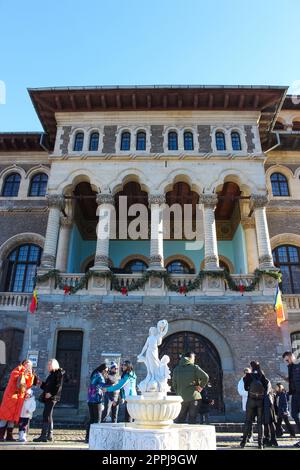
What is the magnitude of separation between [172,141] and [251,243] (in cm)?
650

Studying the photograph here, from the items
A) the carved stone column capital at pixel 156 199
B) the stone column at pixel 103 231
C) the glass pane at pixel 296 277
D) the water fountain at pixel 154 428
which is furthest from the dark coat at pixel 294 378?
the glass pane at pixel 296 277

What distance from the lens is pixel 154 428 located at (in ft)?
20.0

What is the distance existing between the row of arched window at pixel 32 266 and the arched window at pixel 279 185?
2902 millimetres

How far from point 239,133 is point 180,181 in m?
3.94

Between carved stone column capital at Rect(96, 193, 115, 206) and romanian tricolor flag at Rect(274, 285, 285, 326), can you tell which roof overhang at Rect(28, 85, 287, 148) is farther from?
romanian tricolor flag at Rect(274, 285, 285, 326)

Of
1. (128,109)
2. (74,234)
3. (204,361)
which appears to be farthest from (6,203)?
(204,361)

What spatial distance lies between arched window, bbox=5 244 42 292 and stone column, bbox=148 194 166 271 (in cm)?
655

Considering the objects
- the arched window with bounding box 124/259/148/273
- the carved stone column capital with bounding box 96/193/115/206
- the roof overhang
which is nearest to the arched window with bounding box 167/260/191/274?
the arched window with bounding box 124/259/148/273

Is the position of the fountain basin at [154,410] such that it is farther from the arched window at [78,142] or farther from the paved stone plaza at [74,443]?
the arched window at [78,142]

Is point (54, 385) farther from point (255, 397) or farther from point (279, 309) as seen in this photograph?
point (279, 309)

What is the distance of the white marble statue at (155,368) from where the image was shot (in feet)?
21.7

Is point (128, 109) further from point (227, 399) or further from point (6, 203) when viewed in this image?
point (227, 399)

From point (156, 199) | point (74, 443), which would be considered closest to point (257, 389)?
point (74, 443)

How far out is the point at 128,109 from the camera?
758 inches
